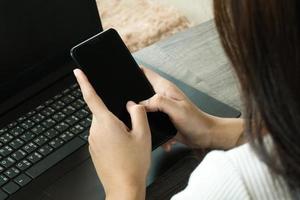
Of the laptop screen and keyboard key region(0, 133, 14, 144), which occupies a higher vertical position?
the laptop screen

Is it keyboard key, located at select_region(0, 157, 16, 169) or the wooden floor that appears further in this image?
the wooden floor

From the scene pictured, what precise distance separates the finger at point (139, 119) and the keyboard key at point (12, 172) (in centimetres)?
16

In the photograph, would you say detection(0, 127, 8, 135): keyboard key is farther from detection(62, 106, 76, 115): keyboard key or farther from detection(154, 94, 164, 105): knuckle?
detection(154, 94, 164, 105): knuckle

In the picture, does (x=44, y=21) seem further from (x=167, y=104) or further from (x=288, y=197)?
(x=288, y=197)

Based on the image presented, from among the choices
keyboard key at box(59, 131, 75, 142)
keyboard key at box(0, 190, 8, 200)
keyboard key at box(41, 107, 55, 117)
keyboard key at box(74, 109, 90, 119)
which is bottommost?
keyboard key at box(0, 190, 8, 200)

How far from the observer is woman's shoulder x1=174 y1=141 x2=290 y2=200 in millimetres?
445

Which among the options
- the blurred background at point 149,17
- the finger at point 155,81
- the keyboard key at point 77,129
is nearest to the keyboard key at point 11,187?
the keyboard key at point 77,129

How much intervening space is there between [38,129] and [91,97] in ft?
0.36

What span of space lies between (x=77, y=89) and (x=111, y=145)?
17cm

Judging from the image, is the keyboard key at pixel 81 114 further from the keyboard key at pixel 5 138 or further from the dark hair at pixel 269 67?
the dark hair at pixel 269 67

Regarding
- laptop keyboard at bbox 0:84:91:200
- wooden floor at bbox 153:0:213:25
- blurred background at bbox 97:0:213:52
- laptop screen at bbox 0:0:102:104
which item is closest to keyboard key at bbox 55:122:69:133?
laptop keyboard at bbox 0:84:91:200

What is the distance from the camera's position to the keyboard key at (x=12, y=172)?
62cm

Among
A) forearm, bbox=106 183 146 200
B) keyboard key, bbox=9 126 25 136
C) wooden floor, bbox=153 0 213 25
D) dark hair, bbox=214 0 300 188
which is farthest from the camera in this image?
wooden floor, bbox=153 0 213 25

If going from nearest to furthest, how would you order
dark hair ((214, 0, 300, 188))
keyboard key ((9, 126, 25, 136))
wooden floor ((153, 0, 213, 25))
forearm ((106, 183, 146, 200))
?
1. dark hair ((214, 0, 300, 188))
2. forearm ((106, 183, 146, 200))
3. keyboard key ((9, 126, 25, 136))
4. wooden floor ((153, 0, 213, 25))
